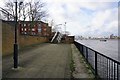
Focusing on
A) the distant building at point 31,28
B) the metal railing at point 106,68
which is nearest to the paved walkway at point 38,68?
the metal railing at point 106,68

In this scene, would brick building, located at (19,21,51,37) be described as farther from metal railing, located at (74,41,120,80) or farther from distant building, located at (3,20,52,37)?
metal railing, located at (74,41,120,80)

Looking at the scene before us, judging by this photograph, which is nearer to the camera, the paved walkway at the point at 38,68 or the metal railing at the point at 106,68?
the metal railing at the point at 106,68

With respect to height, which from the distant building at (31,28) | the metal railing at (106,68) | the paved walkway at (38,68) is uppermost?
the distant building at (31,28)

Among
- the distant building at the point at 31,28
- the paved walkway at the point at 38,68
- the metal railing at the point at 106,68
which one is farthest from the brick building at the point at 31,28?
the metal railing at the point at 106,68

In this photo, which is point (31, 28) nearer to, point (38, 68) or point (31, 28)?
point (31, 28)

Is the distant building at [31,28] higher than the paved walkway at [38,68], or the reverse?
the distant building at [31,28]

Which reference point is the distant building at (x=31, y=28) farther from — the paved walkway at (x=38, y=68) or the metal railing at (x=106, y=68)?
the metal railing at (x=106, y=68)

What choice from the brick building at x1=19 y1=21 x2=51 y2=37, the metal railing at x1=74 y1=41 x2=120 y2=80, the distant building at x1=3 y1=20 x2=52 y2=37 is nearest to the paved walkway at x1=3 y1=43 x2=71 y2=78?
the metal railing at x1=74 y1=41 x2=120 y2=80

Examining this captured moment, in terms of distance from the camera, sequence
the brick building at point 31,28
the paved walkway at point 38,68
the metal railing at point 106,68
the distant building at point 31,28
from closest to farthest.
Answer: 1. the metal railing at point 106,68
2. the paved walkway at point 38,68
3. the distant building at point 31,28
4. the brick building at point 31,28

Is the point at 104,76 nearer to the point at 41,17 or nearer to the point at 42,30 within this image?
the point at 41,17

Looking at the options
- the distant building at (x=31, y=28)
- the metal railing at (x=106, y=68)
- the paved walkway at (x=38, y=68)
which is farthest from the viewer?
the distant building at (x=31, y=28)

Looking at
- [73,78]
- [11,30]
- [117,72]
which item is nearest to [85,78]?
[73,78]

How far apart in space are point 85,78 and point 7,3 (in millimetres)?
42748

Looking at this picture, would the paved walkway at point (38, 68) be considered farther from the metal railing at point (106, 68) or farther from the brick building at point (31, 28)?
the brick building at point (31, 28)
